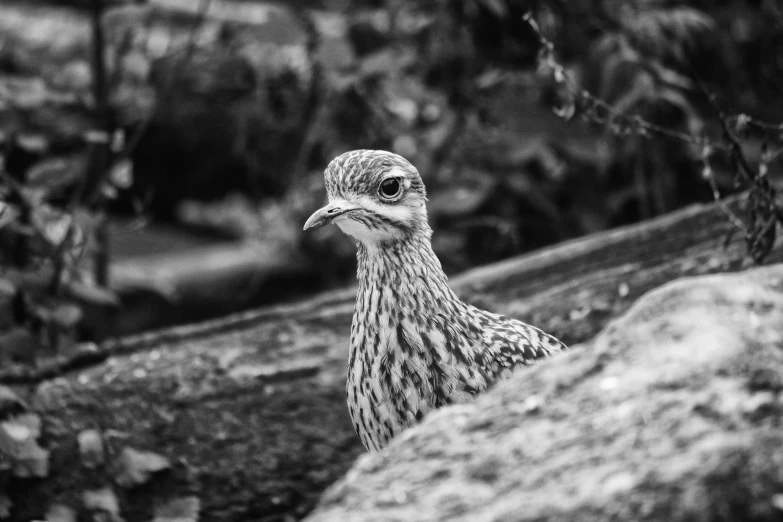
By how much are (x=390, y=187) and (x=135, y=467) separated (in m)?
1.41

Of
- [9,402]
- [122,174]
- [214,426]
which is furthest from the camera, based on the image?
[122,174]

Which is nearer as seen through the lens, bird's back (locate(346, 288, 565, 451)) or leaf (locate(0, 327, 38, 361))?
bird's back (locate(346, 288, 565, 451))

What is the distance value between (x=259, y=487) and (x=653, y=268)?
5.51 ft

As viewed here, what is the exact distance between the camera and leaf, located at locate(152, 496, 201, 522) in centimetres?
378

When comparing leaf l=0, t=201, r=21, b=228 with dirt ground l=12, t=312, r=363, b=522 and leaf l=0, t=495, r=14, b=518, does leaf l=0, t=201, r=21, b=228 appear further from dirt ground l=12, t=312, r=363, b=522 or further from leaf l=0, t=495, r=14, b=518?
leaf l=0, t=495, r=14, b=518

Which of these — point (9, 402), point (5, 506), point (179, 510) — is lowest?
point (179, 510)

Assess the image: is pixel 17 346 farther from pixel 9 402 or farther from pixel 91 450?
pixel 91 450

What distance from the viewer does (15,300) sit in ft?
14.5

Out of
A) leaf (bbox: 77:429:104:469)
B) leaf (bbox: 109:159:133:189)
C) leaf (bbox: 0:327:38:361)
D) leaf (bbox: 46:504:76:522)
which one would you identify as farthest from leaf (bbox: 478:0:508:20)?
leaf (bbox: 46:504:76:522)

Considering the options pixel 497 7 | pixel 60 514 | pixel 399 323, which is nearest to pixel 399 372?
pixel 399 323

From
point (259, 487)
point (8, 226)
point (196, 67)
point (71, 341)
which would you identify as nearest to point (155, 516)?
point (259, 487)

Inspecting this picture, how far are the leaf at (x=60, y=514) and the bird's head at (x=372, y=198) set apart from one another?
1418 millimetres

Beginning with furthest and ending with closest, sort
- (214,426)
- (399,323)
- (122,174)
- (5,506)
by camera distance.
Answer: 1. (122,174)
2. (214,426)
3. (5,506)
4. (399,323)

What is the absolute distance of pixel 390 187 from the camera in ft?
10.7
